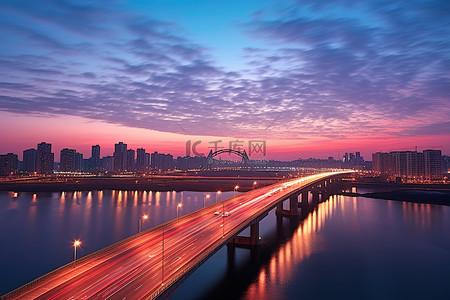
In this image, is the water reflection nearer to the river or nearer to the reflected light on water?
the river

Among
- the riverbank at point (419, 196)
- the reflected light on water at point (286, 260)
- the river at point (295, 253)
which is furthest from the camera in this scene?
the riverbank at point (419, 196)

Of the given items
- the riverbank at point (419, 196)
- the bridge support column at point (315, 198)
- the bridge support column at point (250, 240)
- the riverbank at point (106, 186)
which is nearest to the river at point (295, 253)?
the bridge support column at point (250, 240)

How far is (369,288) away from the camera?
39062mm

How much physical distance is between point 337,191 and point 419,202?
1446 inches

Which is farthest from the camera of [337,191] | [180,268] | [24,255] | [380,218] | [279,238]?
[337,191]

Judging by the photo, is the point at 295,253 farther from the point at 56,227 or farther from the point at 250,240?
the point at 56,227

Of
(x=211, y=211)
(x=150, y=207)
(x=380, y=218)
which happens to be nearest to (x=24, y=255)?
(x=211, y=211)

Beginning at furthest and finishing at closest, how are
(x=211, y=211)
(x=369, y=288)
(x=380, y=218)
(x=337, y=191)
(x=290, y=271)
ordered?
(x=337, y=191) < (x=380, y=218) < (x=211, y=211) < (x=290, y=271) < (x=369, y=288)

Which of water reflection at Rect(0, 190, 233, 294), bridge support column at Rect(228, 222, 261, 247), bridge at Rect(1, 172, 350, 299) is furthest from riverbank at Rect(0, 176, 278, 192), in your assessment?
bridge at Rect(1, 172, 350, 299)

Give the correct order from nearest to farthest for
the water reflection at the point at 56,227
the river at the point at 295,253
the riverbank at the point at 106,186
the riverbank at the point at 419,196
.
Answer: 1. the river at the point at 295,253
2. the water reflection at the point at 56,227
3. the riverbank at the point at 419,196
4. the riverbank at the point at 106,186

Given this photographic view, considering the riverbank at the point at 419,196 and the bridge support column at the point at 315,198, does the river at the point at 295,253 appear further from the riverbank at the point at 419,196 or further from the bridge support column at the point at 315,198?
the riverbank at the point at 419,196

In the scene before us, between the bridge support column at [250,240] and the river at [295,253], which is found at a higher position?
the bridge support column at [250,240]

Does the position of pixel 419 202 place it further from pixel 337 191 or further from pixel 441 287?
pixel 441 287

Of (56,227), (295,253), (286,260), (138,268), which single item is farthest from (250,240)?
(56,227)
